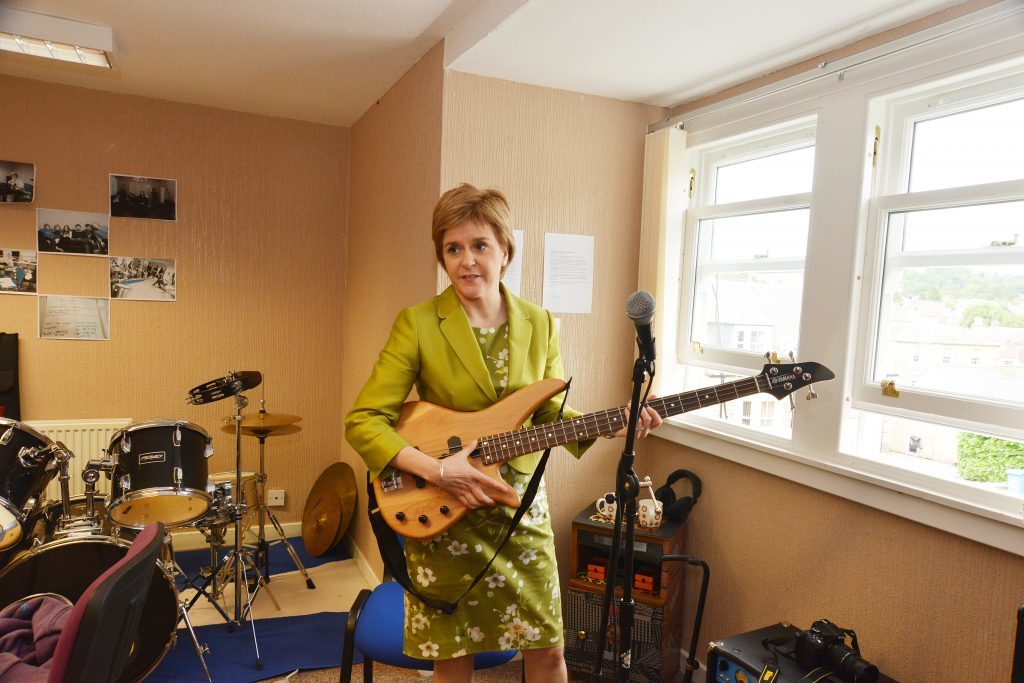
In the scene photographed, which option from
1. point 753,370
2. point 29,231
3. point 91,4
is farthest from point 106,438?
point 753,370

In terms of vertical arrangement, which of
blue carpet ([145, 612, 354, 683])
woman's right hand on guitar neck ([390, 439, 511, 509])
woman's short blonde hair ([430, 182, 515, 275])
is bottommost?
blue carpet ([145, 612, 354, 683])

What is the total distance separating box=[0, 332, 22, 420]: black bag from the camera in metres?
3.28

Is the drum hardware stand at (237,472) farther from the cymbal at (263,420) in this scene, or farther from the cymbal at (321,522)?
the cymbal at (321,522)

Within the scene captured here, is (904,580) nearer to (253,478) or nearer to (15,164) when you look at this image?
(253,478)

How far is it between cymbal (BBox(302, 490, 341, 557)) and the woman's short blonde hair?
93.5 inches

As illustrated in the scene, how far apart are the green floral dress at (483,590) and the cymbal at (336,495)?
207 cm

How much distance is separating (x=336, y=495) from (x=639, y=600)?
1.90 meters

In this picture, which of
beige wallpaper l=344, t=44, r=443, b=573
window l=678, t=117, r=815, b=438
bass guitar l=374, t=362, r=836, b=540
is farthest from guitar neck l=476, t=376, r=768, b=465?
beige wallpaper l=344, t=44, r=443, b=573

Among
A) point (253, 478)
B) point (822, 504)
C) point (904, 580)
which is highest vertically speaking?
point (822, 504)

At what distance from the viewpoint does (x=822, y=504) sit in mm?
2109

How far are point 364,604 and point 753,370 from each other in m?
1.58

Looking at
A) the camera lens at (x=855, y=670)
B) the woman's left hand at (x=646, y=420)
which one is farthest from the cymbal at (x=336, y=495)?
the camera lens at (x=855, y=670)

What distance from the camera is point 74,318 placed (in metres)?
3.45

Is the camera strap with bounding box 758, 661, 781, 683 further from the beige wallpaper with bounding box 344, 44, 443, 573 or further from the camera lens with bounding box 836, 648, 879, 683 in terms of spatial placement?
the beige wallpaper with bounding box 344, 44, 443, 573
